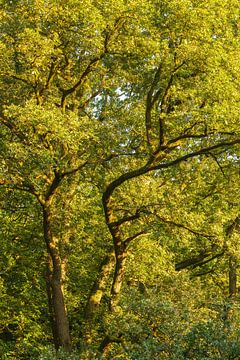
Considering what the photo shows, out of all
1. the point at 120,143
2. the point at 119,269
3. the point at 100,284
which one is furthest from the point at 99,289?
the point at 120,143

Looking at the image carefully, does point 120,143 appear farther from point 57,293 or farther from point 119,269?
point 57,293

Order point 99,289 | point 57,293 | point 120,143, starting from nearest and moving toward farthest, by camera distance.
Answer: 1. point 120,143
2. point 57,293
3. point 99,289

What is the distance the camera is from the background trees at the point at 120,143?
20281mm

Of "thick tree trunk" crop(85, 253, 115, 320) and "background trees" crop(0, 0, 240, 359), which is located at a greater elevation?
"background trees" crop(0, 0, 240, 359)

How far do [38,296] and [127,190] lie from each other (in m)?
9.58

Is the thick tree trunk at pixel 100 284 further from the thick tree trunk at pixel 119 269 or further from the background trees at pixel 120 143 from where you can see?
the thick tree trunk at pixel 119 269

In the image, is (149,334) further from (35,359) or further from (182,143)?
(182,143)

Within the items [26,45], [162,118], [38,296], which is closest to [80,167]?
[162,118]

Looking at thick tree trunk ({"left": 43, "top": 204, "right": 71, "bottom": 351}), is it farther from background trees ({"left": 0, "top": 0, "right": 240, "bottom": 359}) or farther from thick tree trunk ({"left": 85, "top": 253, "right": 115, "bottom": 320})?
thick tree trunk ({"left": 85, "top": 253, "right": 115, "bottom": 320})

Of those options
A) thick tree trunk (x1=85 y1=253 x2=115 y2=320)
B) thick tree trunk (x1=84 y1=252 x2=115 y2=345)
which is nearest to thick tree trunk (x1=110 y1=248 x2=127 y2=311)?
thick tree trunk (x1=84 y1=252 x2=115 y2=345)

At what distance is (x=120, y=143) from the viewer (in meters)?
23.1

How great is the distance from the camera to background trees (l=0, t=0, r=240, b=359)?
20281 mm

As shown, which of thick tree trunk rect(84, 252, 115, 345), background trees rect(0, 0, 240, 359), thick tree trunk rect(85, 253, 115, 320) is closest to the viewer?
background trees rect(0, 0, 240, 359)

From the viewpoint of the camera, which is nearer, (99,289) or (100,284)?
(99,289)
